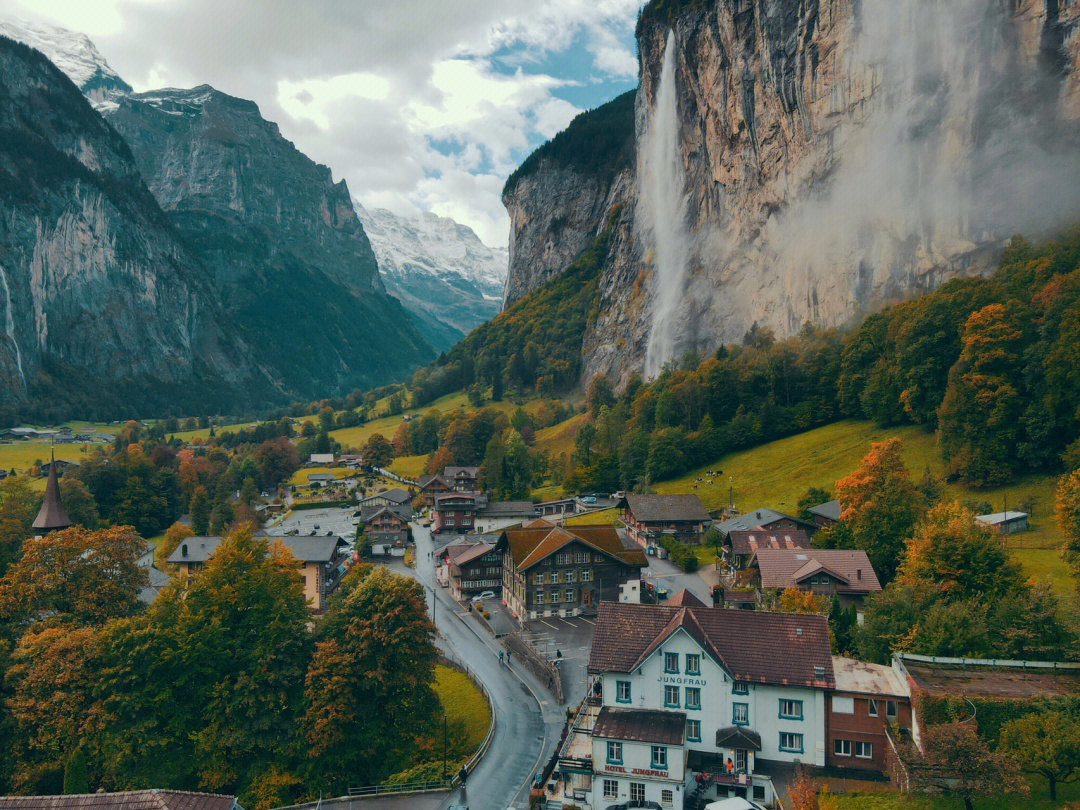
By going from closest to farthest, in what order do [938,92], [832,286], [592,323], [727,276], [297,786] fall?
[297,786] < [938,92] < [832,286] < [727,276] < [592,323]

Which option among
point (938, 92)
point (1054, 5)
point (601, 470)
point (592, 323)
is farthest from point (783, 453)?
point (592, 323)

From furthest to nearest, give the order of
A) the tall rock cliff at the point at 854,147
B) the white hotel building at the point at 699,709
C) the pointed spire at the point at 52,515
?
1. the tall rock cliff at the point at 854,147
2. the pointed spire at the point at 52,515
3. the white hotel building at the point at 699,709

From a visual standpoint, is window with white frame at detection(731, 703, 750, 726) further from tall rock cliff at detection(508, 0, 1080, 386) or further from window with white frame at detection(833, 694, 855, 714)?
tall rock cliff at detection(508, 0, 1080, 386)

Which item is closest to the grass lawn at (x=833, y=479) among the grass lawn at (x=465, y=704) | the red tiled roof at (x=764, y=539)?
the red tiled roof at (x=764, y=539)

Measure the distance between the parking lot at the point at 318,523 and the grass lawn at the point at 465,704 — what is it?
41.4 metres

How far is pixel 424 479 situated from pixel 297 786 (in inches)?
2864

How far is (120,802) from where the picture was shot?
23.2 meters

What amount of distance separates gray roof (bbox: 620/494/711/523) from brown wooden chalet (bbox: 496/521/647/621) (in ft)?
35.5

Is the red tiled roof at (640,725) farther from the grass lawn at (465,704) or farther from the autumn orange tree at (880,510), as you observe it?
the autumn orange tree at (880,510)

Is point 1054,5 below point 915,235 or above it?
above

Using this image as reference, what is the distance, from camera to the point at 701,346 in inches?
4535

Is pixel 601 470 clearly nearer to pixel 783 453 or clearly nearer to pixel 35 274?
pixel 783 453

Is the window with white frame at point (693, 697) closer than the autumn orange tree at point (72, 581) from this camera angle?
Yes

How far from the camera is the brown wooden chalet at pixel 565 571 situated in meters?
55.1
